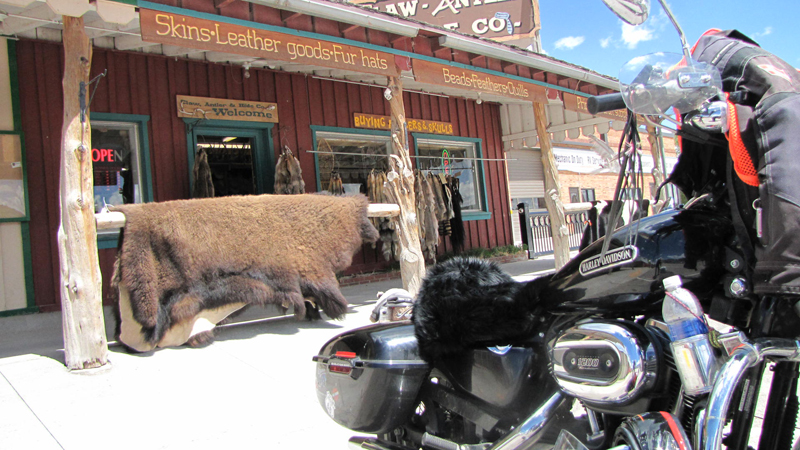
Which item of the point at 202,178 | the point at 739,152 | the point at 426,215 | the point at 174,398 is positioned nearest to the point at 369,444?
the point at 739,152

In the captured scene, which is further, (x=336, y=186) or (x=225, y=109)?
(x=336, y=186)

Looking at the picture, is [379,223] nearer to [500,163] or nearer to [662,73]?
[500,163]

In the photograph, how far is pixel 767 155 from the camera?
1367 millimetres

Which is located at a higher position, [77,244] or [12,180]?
[12,180]

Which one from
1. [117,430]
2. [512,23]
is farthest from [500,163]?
[117,430]

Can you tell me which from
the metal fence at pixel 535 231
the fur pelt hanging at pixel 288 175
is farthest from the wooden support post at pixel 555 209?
the fur pelt hanging at pixel 288 175

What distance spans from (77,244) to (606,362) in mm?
4016

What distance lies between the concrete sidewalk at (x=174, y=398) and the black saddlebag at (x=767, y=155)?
2.36 meters

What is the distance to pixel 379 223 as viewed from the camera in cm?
878

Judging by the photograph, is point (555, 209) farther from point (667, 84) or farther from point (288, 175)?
point (667, 84)

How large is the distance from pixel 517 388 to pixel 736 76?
3.75 ft

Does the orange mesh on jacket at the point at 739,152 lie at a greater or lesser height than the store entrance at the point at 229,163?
lesser

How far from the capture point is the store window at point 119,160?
6.99 metres

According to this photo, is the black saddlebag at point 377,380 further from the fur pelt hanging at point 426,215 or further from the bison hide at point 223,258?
the fur pelt hanging at point 426,215
